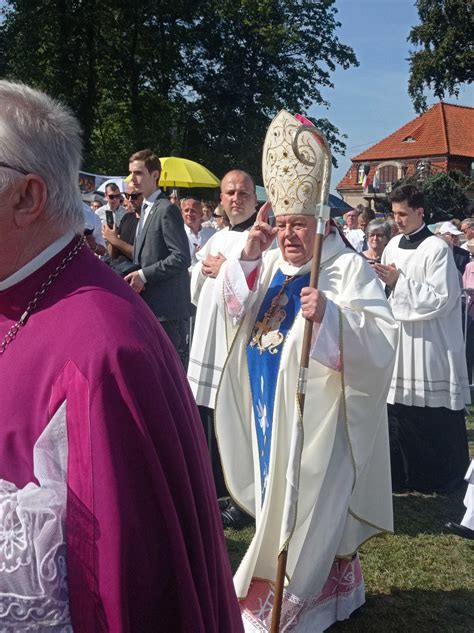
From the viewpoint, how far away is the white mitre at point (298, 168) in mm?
3367

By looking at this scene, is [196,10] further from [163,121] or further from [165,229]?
[165,229]

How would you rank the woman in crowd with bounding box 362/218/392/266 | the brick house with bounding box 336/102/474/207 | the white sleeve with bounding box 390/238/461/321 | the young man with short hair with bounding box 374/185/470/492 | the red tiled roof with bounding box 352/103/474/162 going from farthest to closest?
the red tiled roof with bounding box 352/103/474/162, the brick house with bounding box 336/102/474/207, the woman in crowd with bounding box 362/218/392/266, the young man with short hair with bounding box 374/185/470/492, the white sleeve with bounding box 390/238/461/321

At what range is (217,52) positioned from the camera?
30.9 metres

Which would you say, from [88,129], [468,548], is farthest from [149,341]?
[88,129]

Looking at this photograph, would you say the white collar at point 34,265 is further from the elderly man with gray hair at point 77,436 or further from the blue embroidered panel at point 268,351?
the blue embroidered panel at point 268,351

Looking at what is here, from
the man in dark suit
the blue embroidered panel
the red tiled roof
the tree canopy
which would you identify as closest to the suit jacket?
the man in dark suit

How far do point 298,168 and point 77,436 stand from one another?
2.35 m

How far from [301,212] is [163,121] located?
87.9 ft

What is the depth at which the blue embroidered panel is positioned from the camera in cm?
352

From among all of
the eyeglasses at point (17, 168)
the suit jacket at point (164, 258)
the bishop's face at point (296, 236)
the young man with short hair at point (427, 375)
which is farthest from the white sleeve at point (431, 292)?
the eyeglasses at point (17, 168)

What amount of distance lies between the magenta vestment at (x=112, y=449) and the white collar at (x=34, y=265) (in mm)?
11

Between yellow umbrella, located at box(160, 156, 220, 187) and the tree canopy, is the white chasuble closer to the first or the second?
yellow umbrella, located at box(160, 156, 220, 187)

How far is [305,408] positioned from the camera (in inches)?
133

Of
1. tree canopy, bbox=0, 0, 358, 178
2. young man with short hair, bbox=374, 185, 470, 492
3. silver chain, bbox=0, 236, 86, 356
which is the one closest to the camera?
silver chain, bbox=0, 236, 86, 356
